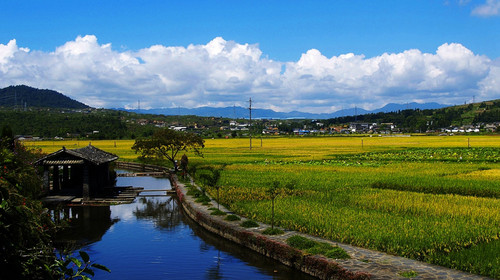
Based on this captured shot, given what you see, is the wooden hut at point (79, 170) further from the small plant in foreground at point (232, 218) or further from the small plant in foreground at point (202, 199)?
the small plant in foreground at point (232, 218)

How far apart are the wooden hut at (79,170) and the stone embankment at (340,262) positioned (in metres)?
12.2

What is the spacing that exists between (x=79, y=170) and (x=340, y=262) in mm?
25693

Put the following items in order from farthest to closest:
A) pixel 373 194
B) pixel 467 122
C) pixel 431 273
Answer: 1. pixel 467 122
2. pixel 373 194
3. pixel 431 273

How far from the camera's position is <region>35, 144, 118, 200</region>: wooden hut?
2402cm

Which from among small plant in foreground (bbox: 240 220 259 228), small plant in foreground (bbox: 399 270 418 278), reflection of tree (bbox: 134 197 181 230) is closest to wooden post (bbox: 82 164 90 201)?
reflection of tree (bbox: 134 197 181 230)

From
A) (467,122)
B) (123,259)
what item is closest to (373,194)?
(123,259)

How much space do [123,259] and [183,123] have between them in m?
176

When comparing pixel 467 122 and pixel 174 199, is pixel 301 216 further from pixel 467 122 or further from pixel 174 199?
pixel 467 122

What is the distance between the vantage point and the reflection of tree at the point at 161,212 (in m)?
19.3

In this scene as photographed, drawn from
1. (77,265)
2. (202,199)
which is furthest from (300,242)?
(202,199)

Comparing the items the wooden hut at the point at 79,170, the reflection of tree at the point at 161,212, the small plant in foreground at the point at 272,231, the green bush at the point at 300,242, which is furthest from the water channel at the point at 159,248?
the wooden hut at the point at 79,170

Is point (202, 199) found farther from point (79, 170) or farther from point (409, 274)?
point (409, 274)

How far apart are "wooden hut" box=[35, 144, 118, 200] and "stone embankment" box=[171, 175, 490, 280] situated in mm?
12161

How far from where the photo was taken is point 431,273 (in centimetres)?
948
